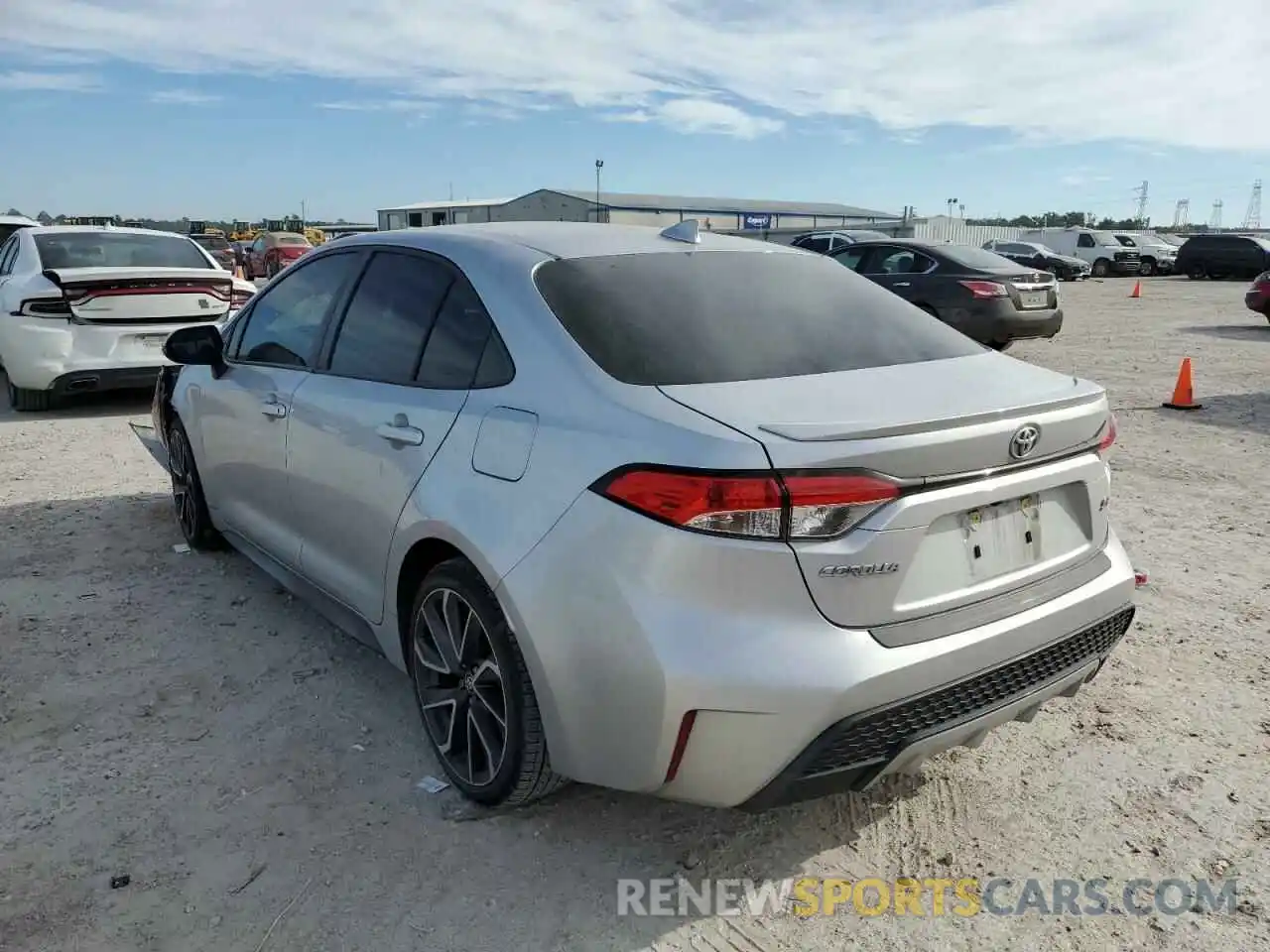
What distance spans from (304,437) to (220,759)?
114 centimetres

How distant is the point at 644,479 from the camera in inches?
87.3

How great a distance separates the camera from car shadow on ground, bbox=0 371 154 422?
8664 mm

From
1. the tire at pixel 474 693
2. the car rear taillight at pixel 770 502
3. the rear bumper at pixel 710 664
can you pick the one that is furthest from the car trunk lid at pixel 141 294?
the car rear taillight at pixel 770 502

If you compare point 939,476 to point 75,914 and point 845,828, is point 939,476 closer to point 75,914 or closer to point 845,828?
point 845,828

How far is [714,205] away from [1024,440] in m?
75.0

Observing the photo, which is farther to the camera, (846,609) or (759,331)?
(759,331)

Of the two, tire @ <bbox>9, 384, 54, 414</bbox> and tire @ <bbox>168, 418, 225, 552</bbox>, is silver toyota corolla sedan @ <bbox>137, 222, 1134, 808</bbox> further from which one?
tire @ <bbox>9, 384, 54, 414</bbox>

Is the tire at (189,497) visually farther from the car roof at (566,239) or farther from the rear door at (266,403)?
the car roof at (566,239)

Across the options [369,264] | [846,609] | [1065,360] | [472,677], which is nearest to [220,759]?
[472,677]

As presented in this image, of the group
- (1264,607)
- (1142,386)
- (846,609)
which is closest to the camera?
(846,609)

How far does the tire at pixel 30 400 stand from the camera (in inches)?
334

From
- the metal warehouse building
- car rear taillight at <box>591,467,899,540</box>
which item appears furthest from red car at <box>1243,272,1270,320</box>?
the metal warehouse building

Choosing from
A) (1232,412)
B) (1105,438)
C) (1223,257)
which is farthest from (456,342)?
(1223,257)

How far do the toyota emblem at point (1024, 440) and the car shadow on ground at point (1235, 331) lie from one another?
1530 centimetres
